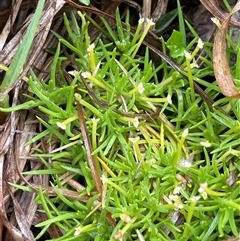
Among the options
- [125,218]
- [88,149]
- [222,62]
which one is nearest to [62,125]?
[88,149]

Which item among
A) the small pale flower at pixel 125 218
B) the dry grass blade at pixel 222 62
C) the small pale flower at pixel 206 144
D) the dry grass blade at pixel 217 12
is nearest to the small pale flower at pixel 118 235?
the small pale flower at pixel 125 218

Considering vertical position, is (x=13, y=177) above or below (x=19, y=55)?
below

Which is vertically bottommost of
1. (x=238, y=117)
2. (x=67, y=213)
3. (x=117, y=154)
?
(x=67, y=213)

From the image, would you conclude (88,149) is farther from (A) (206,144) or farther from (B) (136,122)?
(A) (206,144)

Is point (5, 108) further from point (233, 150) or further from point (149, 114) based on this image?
point (233, 150)

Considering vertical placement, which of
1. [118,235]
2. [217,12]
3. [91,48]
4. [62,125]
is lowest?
[118,235]

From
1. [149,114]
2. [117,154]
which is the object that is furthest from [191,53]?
[117,154]

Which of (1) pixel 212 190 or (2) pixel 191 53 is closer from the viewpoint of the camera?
(1) pixel 212 190
